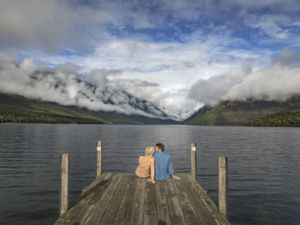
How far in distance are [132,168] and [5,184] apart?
49.2ft

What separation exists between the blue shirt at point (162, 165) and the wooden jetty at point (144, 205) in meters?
0.73

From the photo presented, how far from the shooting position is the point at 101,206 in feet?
38.1

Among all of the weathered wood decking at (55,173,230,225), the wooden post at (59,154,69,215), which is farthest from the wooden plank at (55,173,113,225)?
the wooden post at (59,154,69,215)

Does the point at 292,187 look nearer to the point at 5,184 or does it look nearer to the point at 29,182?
the point at 29,182

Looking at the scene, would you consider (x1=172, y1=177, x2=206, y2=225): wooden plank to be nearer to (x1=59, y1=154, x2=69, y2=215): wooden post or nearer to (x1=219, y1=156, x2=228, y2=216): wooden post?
(x1=219, y1=156, x2=228, y2=216): wooden post

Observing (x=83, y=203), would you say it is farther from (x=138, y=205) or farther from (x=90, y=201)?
(x=138, y=205)

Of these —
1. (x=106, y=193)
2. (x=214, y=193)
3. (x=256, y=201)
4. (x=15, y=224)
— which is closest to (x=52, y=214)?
(x=15, y=224)

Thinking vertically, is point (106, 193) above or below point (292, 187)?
above

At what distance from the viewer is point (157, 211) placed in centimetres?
1105

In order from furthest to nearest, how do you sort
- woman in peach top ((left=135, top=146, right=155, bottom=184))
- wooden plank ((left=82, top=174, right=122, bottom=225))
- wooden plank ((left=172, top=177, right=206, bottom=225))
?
1. woman in peach top ((left=135, top=146, right=155, bottom=184))
2. wooden plank ((left=172, top=177, right=206, bottom=225))
3. wooden plank ((left=82, top=174, right=122, bottom=225))

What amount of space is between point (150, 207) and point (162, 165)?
4.75m

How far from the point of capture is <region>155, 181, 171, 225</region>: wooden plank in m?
9.98

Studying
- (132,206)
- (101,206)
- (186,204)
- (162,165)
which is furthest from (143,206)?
(162,165)

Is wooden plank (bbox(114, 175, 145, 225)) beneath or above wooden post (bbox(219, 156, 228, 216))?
beneath
